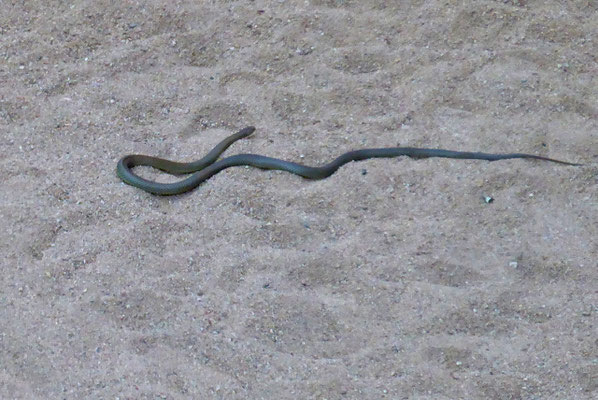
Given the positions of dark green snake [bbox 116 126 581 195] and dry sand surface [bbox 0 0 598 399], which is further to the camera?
dark green snake [bbox 116 126 581 195]

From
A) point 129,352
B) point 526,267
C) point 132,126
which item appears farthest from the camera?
point 132,126

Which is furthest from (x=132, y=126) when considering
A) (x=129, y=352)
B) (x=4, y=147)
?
(x=129, y=352)

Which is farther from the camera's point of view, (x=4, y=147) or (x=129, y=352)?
(x=4, y=147)

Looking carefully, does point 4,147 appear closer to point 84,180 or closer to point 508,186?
point 84,180

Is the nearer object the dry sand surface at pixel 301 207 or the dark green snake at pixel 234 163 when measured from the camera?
the dry sand surface at pixel 301 207

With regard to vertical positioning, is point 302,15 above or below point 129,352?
above
